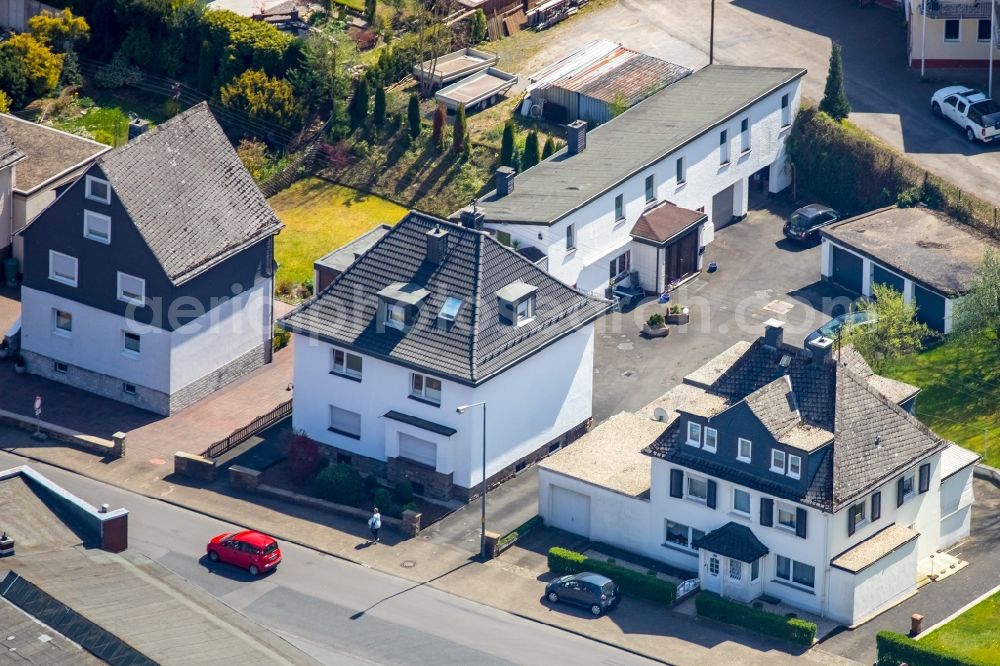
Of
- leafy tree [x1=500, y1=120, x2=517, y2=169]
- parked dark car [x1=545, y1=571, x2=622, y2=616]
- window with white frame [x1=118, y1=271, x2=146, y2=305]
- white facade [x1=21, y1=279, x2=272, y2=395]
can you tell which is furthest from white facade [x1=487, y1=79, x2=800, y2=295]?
parked dark car [x1=545, y1=571, x2=622, y2=616]

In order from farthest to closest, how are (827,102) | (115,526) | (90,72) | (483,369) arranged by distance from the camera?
(90,72) → (827,102) → (483,369) → (115,526)

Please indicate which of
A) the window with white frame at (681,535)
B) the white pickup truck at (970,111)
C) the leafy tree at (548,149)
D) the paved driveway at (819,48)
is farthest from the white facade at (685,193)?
the window with white frame at (681,535)

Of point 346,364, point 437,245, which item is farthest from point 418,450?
point 437,245

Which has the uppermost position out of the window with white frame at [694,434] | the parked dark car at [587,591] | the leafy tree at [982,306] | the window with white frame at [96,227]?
the window with white frame at [96,227]

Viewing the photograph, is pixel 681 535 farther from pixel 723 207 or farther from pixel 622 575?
pixel 723 207

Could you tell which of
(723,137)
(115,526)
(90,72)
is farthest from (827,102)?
(115,526)

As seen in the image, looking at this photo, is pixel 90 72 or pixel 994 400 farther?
pixel 90 72

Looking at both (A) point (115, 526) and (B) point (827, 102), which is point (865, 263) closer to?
(B) point (827, 102)

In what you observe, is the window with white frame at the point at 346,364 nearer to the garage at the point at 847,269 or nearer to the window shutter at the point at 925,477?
the window shutter at the point at 925,477
